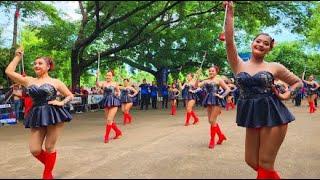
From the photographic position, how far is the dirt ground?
8.28 m

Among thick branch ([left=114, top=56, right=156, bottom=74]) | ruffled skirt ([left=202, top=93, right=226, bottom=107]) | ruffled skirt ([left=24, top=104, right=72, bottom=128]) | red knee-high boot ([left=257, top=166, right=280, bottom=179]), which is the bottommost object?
red knee-high boot ([left=257, top=166, right=280, bottom=179])

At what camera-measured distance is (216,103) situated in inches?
489

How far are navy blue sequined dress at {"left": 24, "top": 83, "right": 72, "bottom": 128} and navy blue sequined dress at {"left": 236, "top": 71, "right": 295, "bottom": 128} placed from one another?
9.99 feet

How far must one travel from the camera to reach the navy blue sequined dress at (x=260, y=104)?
18.5 feet

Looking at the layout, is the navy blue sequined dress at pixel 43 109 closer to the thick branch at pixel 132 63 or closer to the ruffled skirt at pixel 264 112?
the ruffled skirt at pixel 264 112

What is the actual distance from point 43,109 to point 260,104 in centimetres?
338

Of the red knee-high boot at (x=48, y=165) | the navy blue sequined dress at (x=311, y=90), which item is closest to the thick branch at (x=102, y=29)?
the navy blue sequined dress at (x=311, y=90)

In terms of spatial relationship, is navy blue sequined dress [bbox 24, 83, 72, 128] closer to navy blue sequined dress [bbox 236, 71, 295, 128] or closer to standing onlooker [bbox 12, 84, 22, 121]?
navy blue sequined dress [bbox 236, 71, 295, 128]

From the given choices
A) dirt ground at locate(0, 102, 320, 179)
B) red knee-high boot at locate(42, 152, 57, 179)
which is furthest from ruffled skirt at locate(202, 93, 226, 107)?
red knee-high boot at locate(42, 152, 57, 179)

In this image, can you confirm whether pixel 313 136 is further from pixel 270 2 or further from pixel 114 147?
pixel 270 2

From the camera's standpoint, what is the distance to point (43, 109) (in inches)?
299

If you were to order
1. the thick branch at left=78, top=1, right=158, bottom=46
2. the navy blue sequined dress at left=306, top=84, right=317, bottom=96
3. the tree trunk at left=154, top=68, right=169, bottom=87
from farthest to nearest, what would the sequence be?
the tree trunk at left=154, top=68, right=169, bottom=87, the navy blue sequined dress at left=306, top=84, right=317, bottom=96, the thick branch at left=78, top=1, right=158, bottom=46

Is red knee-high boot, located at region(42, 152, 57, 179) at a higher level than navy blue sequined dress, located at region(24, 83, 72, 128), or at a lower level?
lower

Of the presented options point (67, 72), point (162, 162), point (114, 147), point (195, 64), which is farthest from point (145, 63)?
point (162, 162)
